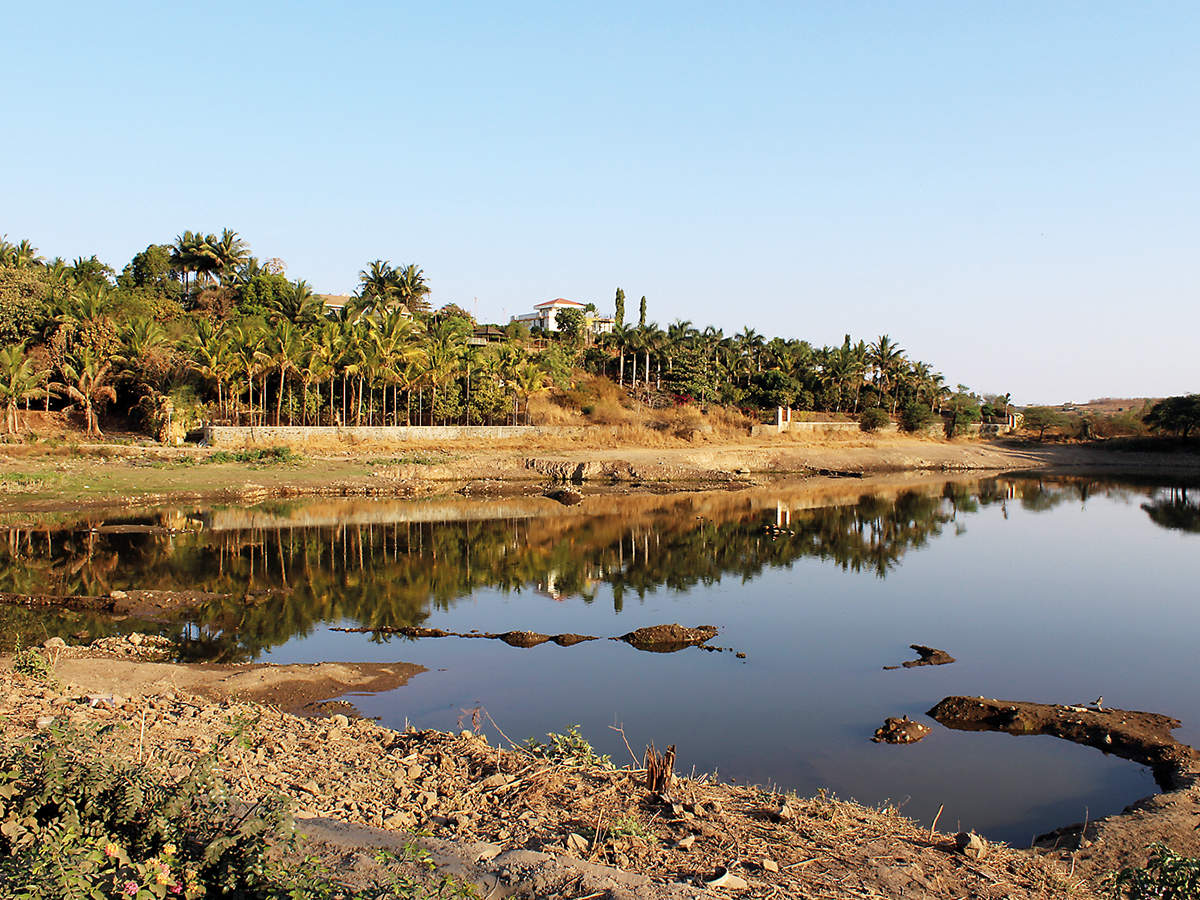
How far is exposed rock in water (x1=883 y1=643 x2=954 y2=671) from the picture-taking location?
17281mm

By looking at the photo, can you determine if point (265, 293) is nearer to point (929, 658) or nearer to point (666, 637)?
point (666, 637)

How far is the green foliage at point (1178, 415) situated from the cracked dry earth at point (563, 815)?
80807 mm

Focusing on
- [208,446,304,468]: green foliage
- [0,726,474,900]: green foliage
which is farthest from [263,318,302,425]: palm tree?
[0,726,474,900]: green foliage

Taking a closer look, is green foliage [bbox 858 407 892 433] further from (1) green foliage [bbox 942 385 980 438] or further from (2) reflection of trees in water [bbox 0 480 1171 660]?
(2) reflection of trees in water [bbox 0 480 1171 660]

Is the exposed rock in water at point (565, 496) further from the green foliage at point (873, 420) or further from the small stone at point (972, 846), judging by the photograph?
the green foliage at point (873, 420)

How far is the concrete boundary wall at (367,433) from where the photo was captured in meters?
48.9

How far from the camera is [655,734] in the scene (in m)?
12.9

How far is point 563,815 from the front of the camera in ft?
27.8

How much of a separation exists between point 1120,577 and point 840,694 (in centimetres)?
1835

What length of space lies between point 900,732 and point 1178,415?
3080 inches

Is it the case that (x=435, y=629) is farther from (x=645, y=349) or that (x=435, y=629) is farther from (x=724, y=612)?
(x=645, y=349)

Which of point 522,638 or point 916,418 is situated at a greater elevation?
point 916,418

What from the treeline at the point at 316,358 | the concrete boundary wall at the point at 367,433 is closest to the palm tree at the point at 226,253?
the treeline at the point at 316,358

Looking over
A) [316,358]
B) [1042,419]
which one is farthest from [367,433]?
[1042,419]
